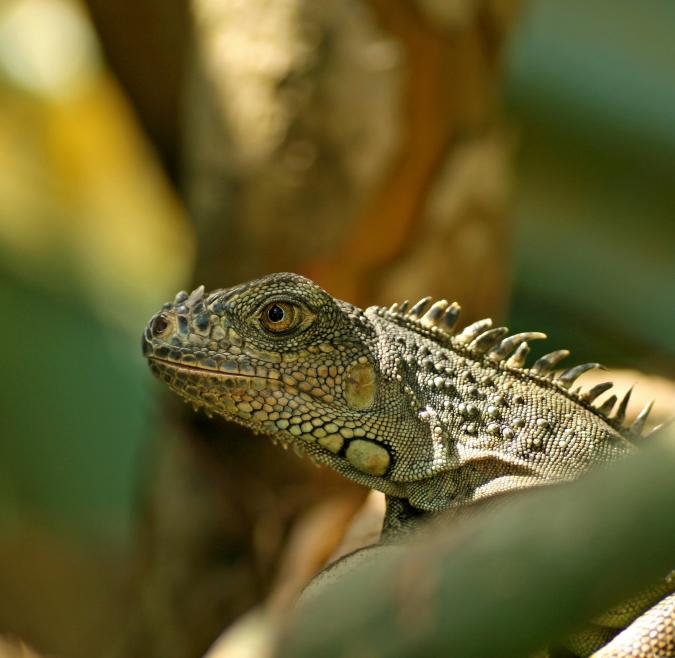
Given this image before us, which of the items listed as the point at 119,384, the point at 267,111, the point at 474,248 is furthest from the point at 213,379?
the point at 119,384

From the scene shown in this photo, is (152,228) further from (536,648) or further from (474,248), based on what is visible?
(536,648)

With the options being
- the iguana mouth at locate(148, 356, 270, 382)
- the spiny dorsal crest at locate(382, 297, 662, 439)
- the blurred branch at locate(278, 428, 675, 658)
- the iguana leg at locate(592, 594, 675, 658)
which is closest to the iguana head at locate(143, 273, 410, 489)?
the iguana mouth at locate(148, 356, 270, 382)

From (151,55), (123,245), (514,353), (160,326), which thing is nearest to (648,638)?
(514,353)

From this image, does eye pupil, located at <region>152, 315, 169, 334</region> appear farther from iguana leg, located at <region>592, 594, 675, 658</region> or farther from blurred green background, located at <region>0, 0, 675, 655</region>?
blurred green background, located at <region>0, 0, 675, 655</region>

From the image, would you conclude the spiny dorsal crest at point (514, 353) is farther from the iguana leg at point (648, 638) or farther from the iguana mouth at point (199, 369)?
the iguana leg at point (648, 638)

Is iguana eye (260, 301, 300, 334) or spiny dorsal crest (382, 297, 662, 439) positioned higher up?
spiny dorsal crest (382, 297, 662, 439)

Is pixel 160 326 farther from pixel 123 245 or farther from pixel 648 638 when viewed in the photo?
pixel 123 245

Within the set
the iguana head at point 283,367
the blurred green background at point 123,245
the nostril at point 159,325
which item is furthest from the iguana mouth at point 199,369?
the blurred green background at point 123,245
